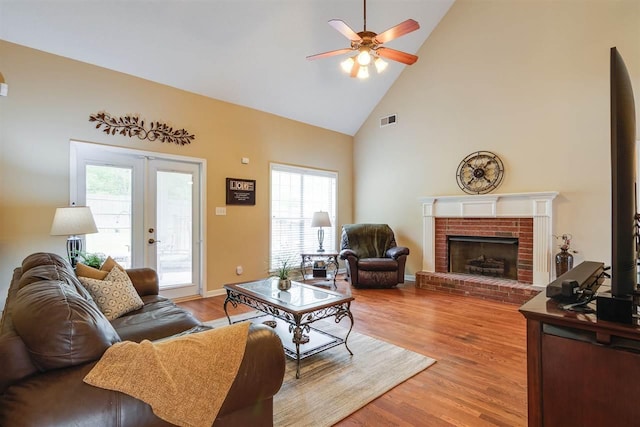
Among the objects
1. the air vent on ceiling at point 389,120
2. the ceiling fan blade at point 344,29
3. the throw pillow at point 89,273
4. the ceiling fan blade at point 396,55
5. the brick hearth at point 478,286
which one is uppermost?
the air vent on ceiling at point 389,120

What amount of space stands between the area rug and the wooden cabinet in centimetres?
118

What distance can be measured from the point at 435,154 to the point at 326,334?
12.7ft

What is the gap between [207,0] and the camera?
361 centimetres

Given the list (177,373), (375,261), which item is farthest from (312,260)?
(177,373)

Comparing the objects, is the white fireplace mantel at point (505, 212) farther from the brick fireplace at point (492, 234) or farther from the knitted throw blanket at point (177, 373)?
the knitted throw blanket at point (177, 373)

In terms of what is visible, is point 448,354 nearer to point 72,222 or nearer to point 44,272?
point 44,272

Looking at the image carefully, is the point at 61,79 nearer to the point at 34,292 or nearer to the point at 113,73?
the point at 113,73

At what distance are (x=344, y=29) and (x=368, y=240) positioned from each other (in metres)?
3.75

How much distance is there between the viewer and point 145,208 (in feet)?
13.9

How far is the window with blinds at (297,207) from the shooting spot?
5711 mm

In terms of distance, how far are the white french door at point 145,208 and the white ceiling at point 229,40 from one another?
1.11m

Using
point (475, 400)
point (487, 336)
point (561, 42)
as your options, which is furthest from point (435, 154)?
point (475, 400)

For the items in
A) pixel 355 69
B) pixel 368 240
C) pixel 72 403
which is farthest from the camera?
pixel 368 240

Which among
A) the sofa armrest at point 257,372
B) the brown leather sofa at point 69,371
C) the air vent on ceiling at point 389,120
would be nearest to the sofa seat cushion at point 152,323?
the brown leather sofa at point 69,371
